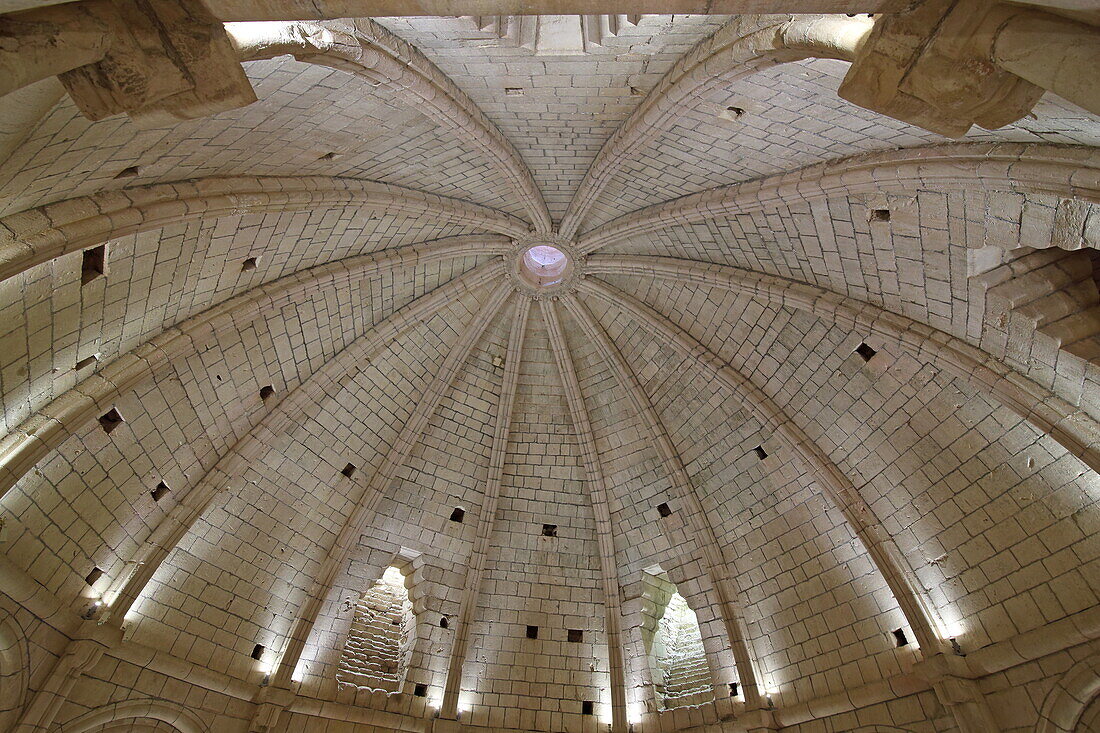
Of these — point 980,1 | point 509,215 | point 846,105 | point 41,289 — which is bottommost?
point 980,1

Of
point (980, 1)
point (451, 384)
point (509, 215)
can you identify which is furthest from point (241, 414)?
point (980, 1)

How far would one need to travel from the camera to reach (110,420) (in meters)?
9.55

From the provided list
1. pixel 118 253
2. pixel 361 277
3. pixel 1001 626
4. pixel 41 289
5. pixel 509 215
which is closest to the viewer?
pixel 41 289

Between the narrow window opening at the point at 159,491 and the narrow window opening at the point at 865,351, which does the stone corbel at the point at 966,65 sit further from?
the narrow window opening at the point at 159,491

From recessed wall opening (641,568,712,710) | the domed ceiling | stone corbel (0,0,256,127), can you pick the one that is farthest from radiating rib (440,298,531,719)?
stone corbel (0,0,256,127)

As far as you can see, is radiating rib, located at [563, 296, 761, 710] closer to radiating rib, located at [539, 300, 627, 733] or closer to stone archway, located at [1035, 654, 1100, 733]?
radiating rib, located at [539, 300, 627, 733]

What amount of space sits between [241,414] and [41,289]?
173 inches

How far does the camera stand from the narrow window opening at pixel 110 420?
9.46 metres

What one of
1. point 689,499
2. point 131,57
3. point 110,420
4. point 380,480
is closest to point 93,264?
point 110,420

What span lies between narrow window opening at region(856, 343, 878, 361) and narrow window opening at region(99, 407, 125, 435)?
34.5 feet

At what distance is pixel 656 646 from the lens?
1319cm

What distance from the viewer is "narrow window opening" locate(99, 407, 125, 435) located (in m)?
9.46

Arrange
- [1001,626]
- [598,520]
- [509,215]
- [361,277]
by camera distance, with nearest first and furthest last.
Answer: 1. [1001,626]
2. [361,277]
3. [509,215]
4. [598,520]

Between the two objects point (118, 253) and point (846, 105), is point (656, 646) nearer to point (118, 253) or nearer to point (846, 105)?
point (846, 105)
